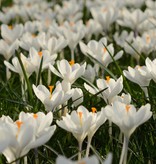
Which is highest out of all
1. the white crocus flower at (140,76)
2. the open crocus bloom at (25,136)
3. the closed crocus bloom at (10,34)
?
the open crocus bloom at (25,136)

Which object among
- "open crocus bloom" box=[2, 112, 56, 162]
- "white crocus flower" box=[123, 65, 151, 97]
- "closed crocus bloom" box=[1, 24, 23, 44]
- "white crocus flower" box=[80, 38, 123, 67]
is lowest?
"white crocus flower" box=[80, 38, 123, 67]

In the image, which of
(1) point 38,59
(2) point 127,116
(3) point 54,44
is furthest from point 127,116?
(3) point 54,44

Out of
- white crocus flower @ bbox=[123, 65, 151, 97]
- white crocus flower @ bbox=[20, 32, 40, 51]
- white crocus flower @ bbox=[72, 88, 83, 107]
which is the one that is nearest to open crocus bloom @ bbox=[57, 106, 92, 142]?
white crocus flower @ bbox=[72, 88, 83, 107]

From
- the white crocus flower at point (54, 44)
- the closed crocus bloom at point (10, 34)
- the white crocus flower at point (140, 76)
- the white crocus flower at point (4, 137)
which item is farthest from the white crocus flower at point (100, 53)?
the white crocus flower at point (4, 137)

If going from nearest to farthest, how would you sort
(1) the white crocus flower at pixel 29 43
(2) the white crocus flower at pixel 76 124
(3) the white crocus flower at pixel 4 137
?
(3) the white crocus flower at pixel 4 137 → (2) the white crocus flower at pixel 76 124 → (1) the white crocus flower at pixel 29 43

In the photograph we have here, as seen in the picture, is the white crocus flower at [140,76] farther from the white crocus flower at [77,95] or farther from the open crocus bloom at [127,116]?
the open crocus bloom at [127,116]

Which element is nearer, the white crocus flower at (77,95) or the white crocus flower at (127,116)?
the white crocus flower at (127,116)

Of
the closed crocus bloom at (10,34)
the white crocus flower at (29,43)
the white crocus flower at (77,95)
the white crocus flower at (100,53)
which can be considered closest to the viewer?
the white crocus flower at (77,95)

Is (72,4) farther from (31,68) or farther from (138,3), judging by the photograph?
(31,68)

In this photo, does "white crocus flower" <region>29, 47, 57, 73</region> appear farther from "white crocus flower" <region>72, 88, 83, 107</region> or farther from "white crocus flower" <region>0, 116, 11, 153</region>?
"white crocus flower" <region>0, 116, 11, 153</region>

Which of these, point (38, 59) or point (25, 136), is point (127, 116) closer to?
point (25, 136)

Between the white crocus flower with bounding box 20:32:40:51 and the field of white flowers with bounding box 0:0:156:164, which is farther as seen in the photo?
the white crocus flower with bounding box 20:32:40:51
